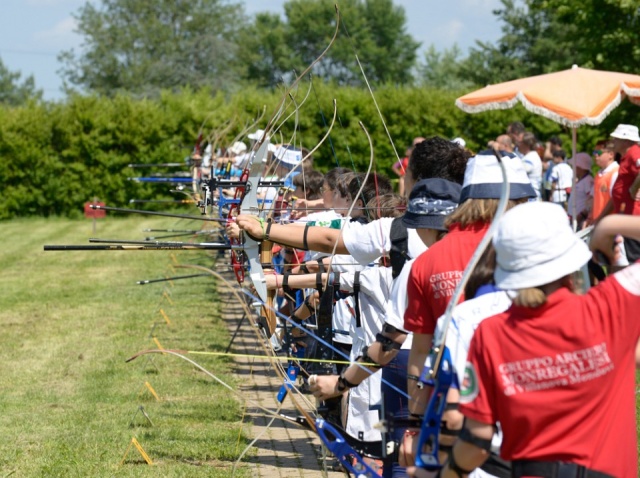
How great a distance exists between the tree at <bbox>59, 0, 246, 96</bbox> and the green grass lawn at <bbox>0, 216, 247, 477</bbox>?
169ft

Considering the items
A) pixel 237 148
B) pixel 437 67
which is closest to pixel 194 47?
pixel 437 67

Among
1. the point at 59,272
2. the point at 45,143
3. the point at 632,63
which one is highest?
the point at 632,63

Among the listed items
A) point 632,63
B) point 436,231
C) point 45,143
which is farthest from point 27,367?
point 45,143

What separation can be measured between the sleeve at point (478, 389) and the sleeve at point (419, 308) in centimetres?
67

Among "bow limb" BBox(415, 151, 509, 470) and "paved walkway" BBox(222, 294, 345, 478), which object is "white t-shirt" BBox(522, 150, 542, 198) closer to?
"paved walkway" BBox(222, 294, 345, 478)

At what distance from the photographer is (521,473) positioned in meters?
2.74

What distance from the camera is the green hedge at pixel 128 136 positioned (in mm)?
27594

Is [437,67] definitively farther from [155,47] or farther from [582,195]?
[582,195]

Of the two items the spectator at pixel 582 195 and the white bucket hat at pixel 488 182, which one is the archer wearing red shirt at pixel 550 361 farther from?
the spectator at pixel 582 195

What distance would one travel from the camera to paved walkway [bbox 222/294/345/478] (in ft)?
20.7

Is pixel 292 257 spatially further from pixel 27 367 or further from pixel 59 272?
pixel 59 272

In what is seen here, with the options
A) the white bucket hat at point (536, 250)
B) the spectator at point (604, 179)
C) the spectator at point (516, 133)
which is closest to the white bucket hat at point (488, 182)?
the white bucket hat at point (536, 250)

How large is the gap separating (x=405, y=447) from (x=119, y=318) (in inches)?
374

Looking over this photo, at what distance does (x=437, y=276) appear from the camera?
338 cm
